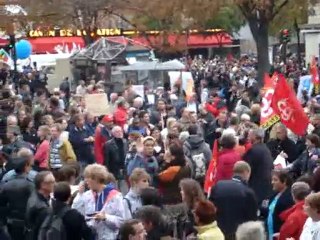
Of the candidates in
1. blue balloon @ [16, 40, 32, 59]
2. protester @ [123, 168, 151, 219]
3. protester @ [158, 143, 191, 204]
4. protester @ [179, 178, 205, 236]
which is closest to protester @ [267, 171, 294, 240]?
protester @ [179, 178, 205, 236]

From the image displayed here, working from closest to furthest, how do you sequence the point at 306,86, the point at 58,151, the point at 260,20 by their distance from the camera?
the point at 58,151
the point at 306,86
the point at 260,20

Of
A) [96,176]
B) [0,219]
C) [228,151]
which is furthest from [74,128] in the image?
[96,176]

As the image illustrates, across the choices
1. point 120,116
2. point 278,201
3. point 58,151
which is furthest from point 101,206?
point 120,116

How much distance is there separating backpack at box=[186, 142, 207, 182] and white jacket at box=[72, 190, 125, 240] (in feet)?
11.9

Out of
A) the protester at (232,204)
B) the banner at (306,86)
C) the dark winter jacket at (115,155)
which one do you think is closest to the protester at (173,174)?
the protester at (232,204)

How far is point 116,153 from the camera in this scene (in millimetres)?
17312

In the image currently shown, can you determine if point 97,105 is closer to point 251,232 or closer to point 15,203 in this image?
point 15,203

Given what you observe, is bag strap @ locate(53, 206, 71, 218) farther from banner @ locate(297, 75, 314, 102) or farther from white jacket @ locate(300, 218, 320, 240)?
banner @ locate(297, 75, 314, 102)

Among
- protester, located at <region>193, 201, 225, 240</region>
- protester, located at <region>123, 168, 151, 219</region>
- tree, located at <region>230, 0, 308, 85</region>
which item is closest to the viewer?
protester, located at <region>193, 201, 225, 240</region>

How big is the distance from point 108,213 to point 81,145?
7.66 m

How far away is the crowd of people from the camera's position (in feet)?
33.4

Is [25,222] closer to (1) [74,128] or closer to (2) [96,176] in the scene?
(2) [96,176]

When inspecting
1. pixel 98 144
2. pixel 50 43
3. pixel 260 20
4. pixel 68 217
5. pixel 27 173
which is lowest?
pixel 98 144

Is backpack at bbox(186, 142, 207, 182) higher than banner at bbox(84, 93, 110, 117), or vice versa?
banner at bbox(84, 93, 110, 117)
